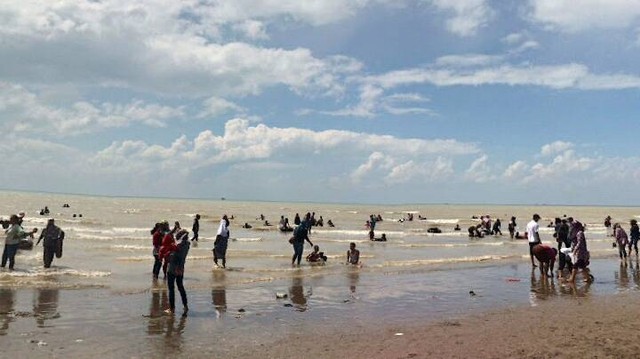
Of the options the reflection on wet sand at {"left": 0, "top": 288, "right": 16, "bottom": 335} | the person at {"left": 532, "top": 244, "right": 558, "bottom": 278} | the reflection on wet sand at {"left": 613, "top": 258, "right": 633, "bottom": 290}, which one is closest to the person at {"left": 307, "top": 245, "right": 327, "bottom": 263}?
the person at {"left": 532, "top": 244, "right": 558, "bottom": 278}

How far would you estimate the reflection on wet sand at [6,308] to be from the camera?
1034cm

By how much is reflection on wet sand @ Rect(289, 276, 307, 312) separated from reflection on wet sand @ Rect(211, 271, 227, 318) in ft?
5.69

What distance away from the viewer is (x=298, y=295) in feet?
48.2

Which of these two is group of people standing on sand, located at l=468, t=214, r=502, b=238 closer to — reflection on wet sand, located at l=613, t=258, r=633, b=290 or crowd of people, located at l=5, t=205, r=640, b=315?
crowd of people, located at l=5, t=205, r=640, b=315

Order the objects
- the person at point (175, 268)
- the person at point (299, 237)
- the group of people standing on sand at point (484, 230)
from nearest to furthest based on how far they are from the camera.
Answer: the person at point (175, 268)
the person at point (299, 237)
the group of people standing on sand at point (484, 230)

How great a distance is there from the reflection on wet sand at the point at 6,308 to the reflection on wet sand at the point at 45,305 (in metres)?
0.50

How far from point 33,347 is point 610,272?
1890 cm

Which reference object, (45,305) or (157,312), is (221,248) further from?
(157,312)

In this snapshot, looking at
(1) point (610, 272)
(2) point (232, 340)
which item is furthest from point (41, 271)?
(1) point (610, 272)

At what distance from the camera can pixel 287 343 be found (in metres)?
9.38

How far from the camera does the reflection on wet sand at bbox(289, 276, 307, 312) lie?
42.9 ft

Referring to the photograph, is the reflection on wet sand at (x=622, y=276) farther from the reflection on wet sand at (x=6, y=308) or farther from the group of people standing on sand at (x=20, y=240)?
the group of people standing on sand at (x=20, y=240)

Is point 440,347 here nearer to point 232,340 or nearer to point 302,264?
point 232,340

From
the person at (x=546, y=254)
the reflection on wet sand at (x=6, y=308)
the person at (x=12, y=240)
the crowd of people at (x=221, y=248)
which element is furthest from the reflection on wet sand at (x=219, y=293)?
the person at (x=546, y=254)
